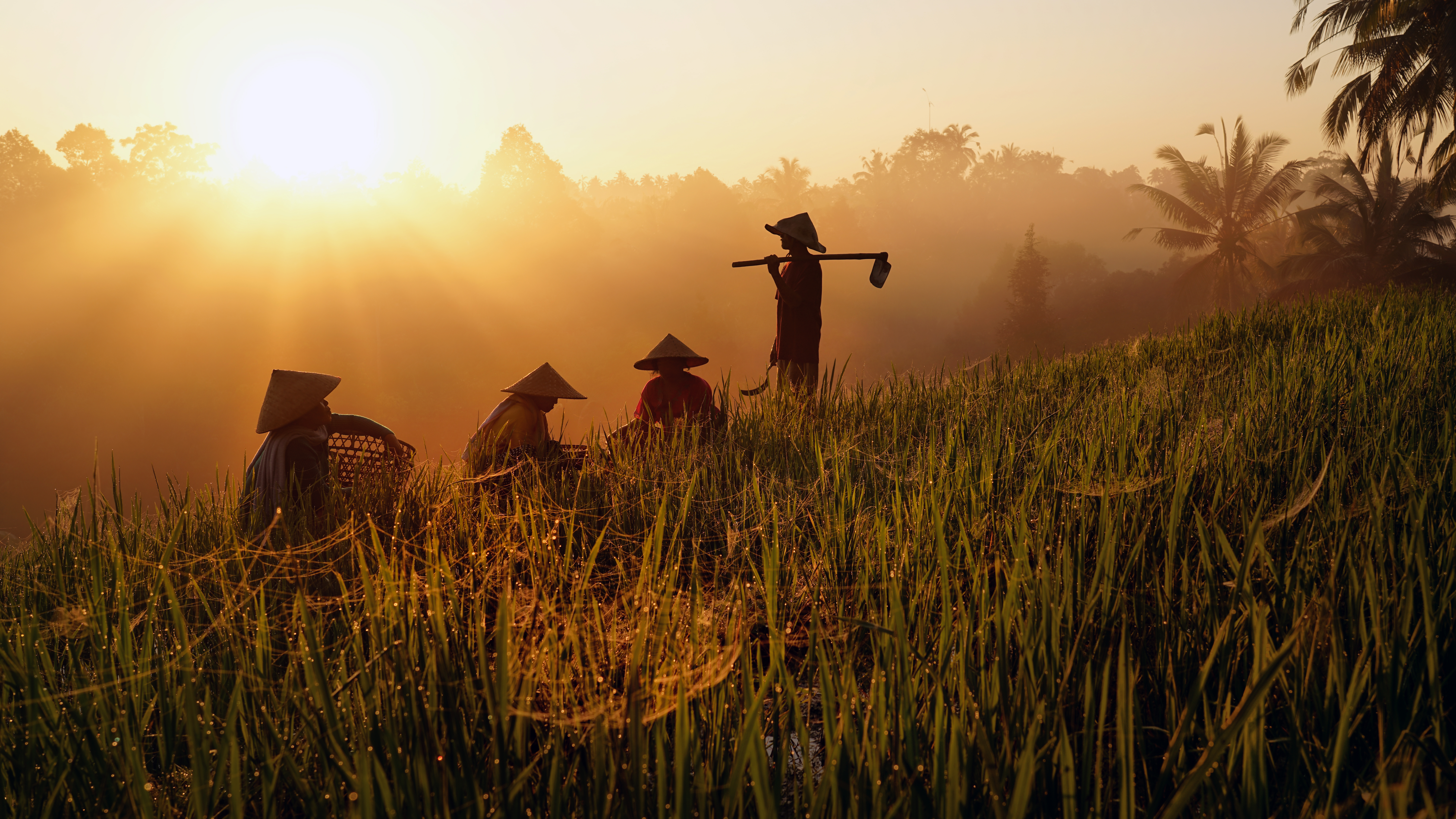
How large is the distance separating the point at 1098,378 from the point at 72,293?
41229mm

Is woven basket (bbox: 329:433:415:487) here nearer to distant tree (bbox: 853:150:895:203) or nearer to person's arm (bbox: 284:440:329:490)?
person's arm (bbox: 284:440:329:490)

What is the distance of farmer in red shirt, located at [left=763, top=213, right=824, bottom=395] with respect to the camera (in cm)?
528

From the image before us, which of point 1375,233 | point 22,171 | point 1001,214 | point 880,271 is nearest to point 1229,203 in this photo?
point 1375,233

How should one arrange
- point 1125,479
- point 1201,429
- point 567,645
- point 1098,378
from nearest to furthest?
point 567,645
point 1125,479
point 1201,429
point 1098,378

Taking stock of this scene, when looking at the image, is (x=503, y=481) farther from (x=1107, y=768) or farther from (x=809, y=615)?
(x=1107, y=768)

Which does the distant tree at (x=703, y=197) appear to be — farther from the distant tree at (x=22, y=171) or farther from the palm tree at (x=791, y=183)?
the distant tree at (x=22, y=171)

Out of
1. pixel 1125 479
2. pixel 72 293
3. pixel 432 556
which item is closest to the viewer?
pixel 432 556

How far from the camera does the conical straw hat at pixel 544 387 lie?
4012mm

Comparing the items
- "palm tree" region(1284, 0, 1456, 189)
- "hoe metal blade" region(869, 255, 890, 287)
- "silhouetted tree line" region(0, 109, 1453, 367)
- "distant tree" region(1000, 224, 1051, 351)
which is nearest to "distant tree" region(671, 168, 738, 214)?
"silhouetted tree line" region(0, 109, 1453, 367)

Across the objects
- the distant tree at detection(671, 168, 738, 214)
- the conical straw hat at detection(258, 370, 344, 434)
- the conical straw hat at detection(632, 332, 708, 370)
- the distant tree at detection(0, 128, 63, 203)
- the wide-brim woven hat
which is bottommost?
the conical straw hat at detection(258, 370, 344, 434)

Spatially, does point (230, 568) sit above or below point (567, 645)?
below

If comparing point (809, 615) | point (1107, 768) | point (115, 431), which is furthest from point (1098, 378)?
point (115, 431)

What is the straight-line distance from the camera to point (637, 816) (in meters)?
0.88

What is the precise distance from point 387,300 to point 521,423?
37173 millimetres
